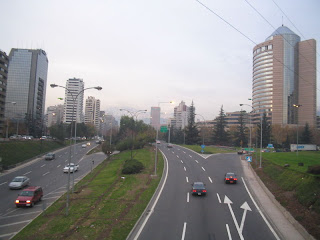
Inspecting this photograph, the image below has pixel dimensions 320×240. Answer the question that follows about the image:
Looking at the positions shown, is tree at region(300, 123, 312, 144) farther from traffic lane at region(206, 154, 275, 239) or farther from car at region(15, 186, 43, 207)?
car at region(15, 186, 43, 207)

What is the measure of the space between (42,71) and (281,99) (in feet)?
500

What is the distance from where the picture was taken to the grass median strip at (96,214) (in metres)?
13.9

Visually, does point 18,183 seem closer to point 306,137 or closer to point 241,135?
point 241,135

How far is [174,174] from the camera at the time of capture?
105 ft

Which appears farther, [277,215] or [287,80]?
[287,80]

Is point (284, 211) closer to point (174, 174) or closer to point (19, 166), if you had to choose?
point (174, 174)

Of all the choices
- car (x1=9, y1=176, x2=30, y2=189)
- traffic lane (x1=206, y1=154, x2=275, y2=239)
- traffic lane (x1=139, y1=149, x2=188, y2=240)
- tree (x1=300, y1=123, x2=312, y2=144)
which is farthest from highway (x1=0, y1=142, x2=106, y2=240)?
tree (x1=300, y1=123, x2=312, y2=144)

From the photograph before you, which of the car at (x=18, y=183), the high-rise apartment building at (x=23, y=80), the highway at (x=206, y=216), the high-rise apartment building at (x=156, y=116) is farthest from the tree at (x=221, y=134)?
the high-rise apartment building at (x=23, y=80)

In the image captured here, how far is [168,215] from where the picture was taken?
56.1 feet

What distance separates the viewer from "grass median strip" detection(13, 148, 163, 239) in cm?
1390

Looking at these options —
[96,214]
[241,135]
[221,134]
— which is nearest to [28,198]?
[96,214]

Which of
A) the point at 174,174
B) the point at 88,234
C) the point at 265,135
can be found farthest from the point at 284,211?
the point at 265,135

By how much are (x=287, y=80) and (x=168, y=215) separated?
143 meters

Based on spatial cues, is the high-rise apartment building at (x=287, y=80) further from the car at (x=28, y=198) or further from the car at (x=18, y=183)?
the car at (x=28, y=198)
